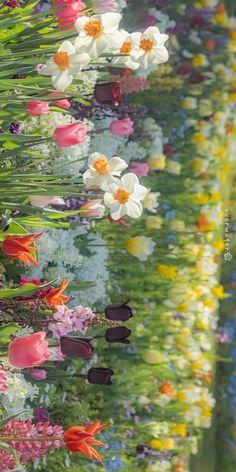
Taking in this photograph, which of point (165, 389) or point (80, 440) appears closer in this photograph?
point (80, 440)

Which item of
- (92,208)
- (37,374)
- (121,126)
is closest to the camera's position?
(92,208)

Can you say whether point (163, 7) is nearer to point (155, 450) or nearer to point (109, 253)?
point (109, 253)

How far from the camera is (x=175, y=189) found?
427 cm

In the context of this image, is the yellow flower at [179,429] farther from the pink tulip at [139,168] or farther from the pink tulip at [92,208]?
the pink tulip at [92,208]

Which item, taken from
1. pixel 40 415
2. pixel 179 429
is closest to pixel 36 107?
pixel 40 415

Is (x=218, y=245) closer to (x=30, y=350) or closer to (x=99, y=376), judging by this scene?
(x=99, y=376)

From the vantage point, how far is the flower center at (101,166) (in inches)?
76.2

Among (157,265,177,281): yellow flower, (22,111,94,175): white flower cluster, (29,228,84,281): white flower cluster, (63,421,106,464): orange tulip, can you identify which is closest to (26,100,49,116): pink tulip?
(22,111,94,175): white flower cluster

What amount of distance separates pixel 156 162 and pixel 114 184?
2.20 meters

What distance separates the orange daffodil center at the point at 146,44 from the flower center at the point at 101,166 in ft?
0.99

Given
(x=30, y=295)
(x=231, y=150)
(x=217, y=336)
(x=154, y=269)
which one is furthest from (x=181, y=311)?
(x=30, y=295)

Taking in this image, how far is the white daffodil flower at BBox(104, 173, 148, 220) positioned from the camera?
6.35 feet

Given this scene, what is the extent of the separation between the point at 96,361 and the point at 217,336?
1.60 metres

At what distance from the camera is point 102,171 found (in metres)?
1.94
